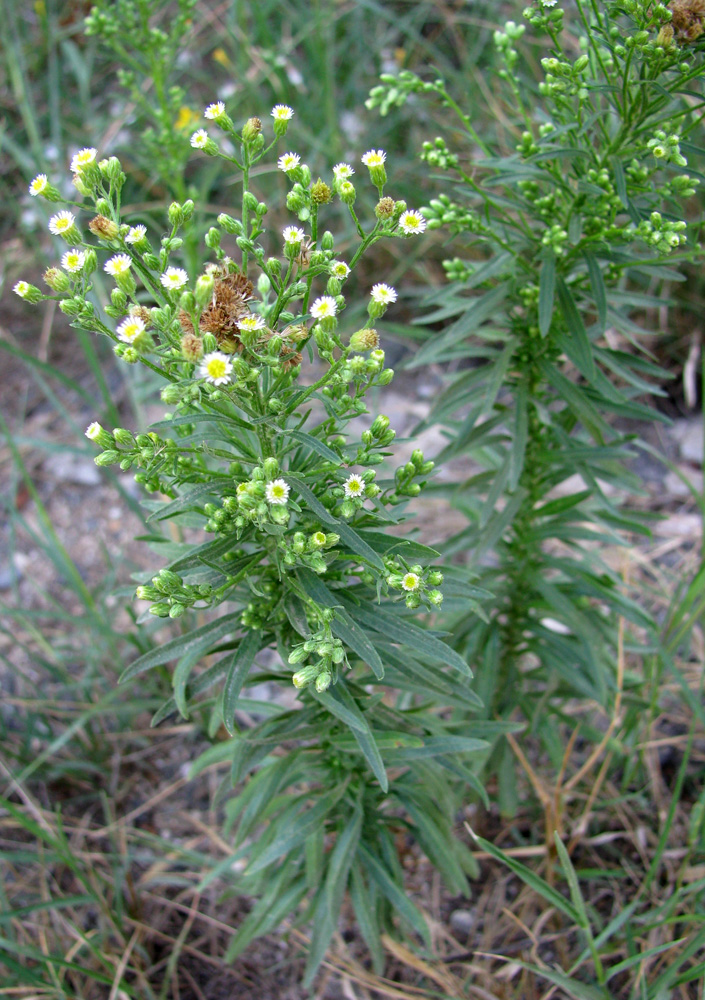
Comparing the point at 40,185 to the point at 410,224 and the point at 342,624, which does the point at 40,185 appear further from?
the point at 342,624

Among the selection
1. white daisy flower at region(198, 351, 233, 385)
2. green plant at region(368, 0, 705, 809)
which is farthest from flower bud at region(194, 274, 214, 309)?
green plant at region(368, 0, 705, 809)

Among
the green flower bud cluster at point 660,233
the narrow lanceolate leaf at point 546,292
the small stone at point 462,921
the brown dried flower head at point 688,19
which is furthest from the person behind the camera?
the small stone at point 462,921

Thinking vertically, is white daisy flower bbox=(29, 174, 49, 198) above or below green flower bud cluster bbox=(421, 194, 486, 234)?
above

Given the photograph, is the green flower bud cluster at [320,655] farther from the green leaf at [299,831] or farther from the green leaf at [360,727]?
the green leaf at [299,831]

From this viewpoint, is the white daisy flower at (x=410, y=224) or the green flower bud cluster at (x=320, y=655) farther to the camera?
the white daisy flower at (x=410, y=224)

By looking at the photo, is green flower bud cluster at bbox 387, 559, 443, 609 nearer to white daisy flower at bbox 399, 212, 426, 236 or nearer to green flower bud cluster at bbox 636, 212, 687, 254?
white daisy flower at bbox 399, 212, 426, 236

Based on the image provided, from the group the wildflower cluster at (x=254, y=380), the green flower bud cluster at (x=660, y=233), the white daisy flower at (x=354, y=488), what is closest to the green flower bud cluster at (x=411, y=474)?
the wildflower cluster at (x=254, y=380)

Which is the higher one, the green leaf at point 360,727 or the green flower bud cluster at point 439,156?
the green flower bud cluster at point 439,156

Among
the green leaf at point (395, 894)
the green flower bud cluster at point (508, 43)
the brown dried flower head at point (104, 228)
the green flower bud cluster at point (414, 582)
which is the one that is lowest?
the green leaf at point (395, 894)
